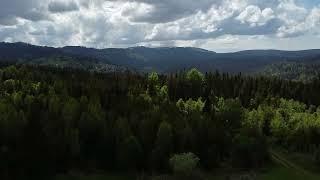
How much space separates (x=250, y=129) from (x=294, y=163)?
46.8 ft

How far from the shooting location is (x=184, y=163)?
11069 centimetres

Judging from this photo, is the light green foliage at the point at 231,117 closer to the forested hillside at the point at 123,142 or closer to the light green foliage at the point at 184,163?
the forested hillside at the point at 123,142

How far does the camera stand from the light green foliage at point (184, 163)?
11012cm

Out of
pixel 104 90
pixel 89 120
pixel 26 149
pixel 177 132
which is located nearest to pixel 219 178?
pixel 177 132

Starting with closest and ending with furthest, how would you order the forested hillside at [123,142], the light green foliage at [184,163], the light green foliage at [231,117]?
the forested hillside at [123,142] → the light green foliage at [184,163] → the light green foliage at [231,117]

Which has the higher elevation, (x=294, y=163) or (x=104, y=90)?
(x=104, y=90)

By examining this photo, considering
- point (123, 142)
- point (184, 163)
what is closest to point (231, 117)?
point (123, 142)

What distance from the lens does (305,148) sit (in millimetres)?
144625

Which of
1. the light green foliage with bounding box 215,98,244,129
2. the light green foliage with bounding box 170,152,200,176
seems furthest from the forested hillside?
the light green foliage with bounding box 215,98,244,129

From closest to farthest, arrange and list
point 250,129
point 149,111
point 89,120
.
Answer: point 89,120
point 250,129
point 149,111

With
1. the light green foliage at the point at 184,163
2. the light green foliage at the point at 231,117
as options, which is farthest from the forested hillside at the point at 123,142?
the light green foliage at the point at 231,117

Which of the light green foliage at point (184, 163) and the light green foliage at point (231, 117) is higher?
the light green foliage at point (231, 117)

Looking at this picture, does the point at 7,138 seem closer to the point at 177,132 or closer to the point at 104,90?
the point at 177,132

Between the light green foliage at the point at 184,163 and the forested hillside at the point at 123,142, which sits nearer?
the forested hillside at the point at 123,142
